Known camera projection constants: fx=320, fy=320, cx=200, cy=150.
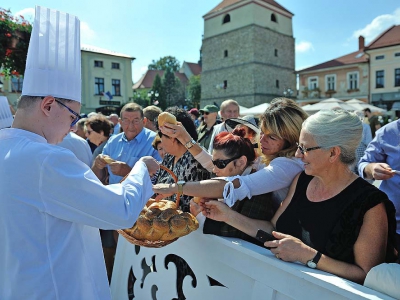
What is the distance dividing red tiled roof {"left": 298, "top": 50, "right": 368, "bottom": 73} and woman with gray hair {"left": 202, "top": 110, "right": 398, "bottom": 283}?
35256mm

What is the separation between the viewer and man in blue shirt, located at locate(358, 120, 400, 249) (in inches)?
90.8

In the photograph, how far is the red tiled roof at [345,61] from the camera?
3285cm

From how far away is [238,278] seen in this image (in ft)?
5.80

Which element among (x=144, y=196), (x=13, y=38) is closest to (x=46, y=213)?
(x=144, y=196)

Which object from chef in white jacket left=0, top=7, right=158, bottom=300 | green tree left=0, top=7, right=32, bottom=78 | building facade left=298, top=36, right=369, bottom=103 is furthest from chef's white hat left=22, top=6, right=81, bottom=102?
building facade left=298, top=36, right=369, bottom=103

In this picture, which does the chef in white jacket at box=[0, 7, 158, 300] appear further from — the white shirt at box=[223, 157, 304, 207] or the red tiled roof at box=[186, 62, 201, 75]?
the red tiled roof at box=[186, 62, 201, 75]

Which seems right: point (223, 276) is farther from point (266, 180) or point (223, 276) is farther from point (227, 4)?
point (227, 4)

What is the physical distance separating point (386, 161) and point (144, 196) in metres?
2.11

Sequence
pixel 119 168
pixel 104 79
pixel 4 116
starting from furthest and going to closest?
pixel 104 79 → pixel 4 116 → pixel 119 168

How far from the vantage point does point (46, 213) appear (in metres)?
1.28

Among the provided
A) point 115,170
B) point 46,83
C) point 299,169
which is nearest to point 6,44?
point 115,170

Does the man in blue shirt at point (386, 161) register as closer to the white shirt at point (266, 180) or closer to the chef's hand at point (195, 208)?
the white shirt at point (266, 180)

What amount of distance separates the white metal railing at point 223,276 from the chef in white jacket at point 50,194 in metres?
0.68

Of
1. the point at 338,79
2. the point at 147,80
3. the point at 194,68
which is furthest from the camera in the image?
the point at 194,68
